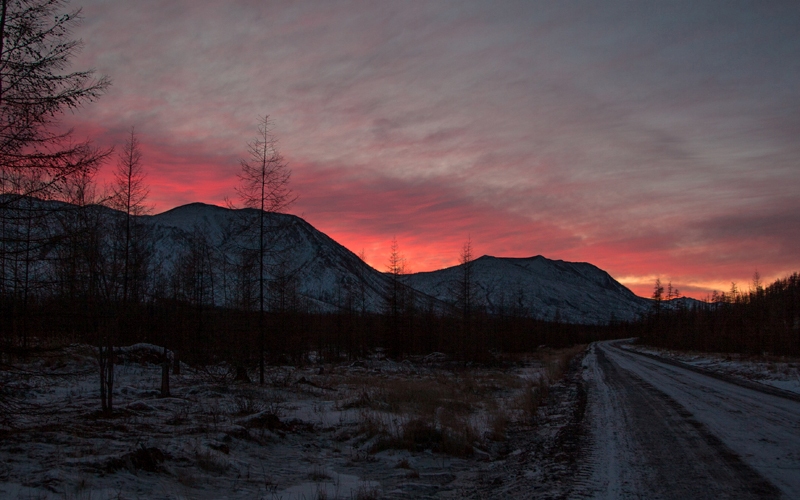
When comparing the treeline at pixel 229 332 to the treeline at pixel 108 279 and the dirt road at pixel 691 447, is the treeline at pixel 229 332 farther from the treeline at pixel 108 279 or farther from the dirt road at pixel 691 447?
the dirt road at pixel 691 447

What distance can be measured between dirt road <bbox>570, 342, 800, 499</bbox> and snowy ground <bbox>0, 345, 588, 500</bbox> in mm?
868

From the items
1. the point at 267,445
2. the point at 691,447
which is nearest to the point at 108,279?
the point at 267,445

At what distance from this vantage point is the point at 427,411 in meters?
14.2

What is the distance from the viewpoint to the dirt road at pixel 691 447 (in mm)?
6676

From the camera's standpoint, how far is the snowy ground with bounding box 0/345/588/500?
23.5ft

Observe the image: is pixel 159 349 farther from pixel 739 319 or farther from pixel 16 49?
pixel 739 319

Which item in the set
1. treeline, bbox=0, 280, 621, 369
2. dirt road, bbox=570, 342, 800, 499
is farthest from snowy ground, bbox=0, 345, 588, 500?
treeline, bbox=0, 280, 621, 369

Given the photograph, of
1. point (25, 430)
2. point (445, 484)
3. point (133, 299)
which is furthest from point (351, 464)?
point (133, 299)

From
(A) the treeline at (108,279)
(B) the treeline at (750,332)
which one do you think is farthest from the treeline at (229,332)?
(B) the treeline at (750,332)

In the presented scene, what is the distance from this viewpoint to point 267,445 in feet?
34.1

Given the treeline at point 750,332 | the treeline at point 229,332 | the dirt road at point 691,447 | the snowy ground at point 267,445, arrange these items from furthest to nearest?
1. the treeline at point 750,332
2. the treeline at point 229,332
3. the snowy ground at point 267,445
4. the dirt road at point 691,447

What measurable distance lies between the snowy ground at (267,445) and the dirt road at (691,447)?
868mm

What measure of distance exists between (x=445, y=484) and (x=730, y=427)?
275 inches

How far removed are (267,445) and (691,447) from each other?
8373mm
